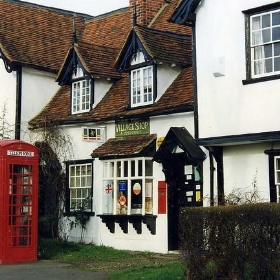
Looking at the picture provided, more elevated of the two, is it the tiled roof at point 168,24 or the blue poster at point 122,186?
the tiled roof at point 168,24

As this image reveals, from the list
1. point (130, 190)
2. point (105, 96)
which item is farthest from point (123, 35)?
point (130, 190)

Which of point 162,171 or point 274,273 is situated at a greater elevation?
point 162,171

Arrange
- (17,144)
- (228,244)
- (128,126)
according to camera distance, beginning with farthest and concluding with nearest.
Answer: (128,126) → (17,144) → (228,244)

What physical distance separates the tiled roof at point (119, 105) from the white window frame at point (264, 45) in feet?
7.55

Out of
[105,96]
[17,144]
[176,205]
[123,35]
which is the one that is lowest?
[176,205]

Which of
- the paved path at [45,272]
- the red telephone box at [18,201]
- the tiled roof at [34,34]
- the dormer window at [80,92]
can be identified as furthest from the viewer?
the tiled roof at [34,34]

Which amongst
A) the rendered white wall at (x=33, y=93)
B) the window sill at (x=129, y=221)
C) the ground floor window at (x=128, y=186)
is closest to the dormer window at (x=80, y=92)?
the rendered white wall at (x=33, y=93)

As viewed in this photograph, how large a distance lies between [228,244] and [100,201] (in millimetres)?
9483

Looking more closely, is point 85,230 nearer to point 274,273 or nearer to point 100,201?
point 100,201

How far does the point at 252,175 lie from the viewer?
15.5 m

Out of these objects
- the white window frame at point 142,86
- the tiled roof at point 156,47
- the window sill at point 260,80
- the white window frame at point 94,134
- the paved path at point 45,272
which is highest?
the tiled roof at point 156,47

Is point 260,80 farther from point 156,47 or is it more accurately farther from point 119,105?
point 119,105

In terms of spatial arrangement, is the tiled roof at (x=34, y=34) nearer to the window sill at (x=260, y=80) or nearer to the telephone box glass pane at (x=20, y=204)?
the telephone box glass pane at (x=20, y=204)

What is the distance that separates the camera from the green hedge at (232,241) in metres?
9.98
